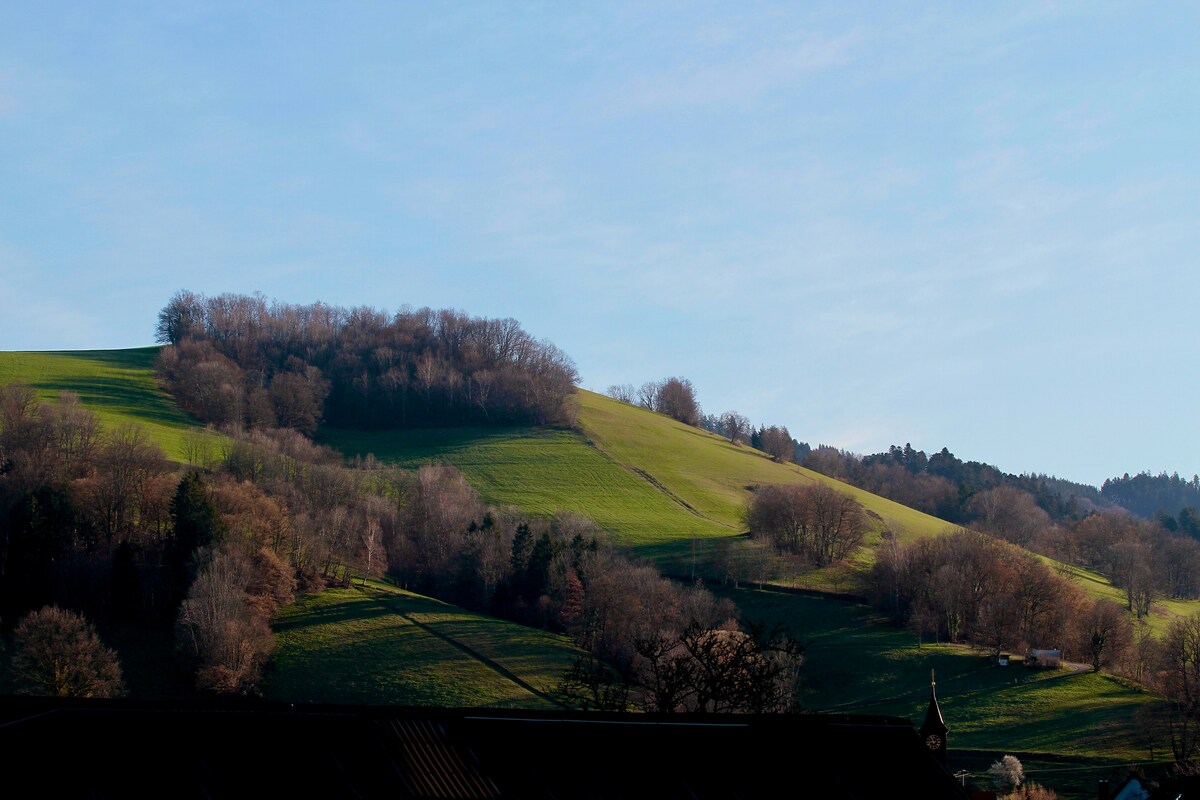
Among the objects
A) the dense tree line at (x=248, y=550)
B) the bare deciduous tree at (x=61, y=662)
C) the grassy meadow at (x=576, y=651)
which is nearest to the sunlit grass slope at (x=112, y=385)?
the grassy meadow at (x=576, y=651)

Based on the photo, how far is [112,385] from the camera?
145m

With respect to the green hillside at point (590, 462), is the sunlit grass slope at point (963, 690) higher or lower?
lower

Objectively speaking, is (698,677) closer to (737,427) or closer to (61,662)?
(61,662)

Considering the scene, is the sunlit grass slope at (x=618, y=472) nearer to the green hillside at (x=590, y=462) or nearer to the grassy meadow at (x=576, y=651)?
the green hillside at (x=590, y=462)

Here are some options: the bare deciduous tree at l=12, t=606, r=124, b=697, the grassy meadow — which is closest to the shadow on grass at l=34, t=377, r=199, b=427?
the grassy meadow

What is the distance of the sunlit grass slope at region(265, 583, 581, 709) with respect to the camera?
70.8m

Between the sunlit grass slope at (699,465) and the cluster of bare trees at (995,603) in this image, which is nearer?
the cluster of bare trees at (995,603)

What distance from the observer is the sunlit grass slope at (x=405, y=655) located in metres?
70.8

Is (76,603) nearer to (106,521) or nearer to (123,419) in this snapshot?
(106,521)

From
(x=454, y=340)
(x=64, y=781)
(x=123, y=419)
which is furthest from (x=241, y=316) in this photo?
(x=64, y=781)

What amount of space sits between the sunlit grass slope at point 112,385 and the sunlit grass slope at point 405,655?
3947cm

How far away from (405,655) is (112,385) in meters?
87.3

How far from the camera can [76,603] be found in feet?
268

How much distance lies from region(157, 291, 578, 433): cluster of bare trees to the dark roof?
123m
